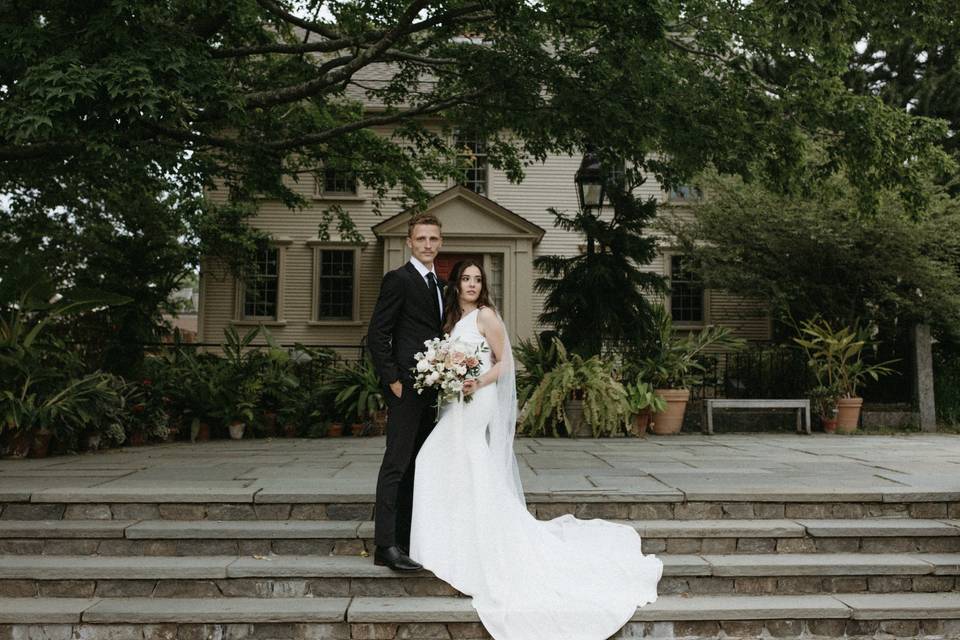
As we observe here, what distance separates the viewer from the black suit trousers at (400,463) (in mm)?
4477

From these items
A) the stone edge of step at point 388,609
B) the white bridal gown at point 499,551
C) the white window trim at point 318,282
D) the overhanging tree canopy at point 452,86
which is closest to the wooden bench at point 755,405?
the overhanging tree canopy at point 452,86

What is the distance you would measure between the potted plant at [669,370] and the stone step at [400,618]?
20.4 feet

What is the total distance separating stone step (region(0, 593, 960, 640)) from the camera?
13.8 feet

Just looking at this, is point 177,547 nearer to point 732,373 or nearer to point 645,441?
point 645,441

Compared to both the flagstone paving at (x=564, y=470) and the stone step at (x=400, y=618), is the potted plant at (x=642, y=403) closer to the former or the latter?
the flagstone paving at (x=564, y=470)

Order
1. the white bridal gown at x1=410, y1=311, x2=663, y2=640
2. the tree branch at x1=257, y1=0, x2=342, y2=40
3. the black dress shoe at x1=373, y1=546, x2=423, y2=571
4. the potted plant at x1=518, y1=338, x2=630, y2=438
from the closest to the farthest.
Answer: the white bridal gown at x1=410, y1=311, x2=663, y2=640 < the black dress shoe at x1=373, y1=546, x2=423, y2=571 < the tree branch at x1=257, y1=0, x2=342, y2=40 < the potted plant at x1=518, y1=338, x2=630, y2=438

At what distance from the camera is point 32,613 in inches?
167

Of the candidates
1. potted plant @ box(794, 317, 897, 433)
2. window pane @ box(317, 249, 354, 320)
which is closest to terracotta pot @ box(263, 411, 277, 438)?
potted plant @ box(794, 317, 897, 433)

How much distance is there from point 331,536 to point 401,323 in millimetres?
1606

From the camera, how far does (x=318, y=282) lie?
19125 millimetres

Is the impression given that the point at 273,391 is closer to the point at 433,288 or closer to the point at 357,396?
the point at 357,396

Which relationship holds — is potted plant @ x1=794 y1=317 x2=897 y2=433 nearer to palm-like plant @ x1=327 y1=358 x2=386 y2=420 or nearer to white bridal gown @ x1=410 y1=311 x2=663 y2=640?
palm-like plant @ x1=327 y1=358 x2=386 y2=420

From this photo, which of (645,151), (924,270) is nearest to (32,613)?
(645,151)

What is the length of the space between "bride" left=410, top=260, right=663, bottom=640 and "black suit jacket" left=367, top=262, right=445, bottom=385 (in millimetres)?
195
